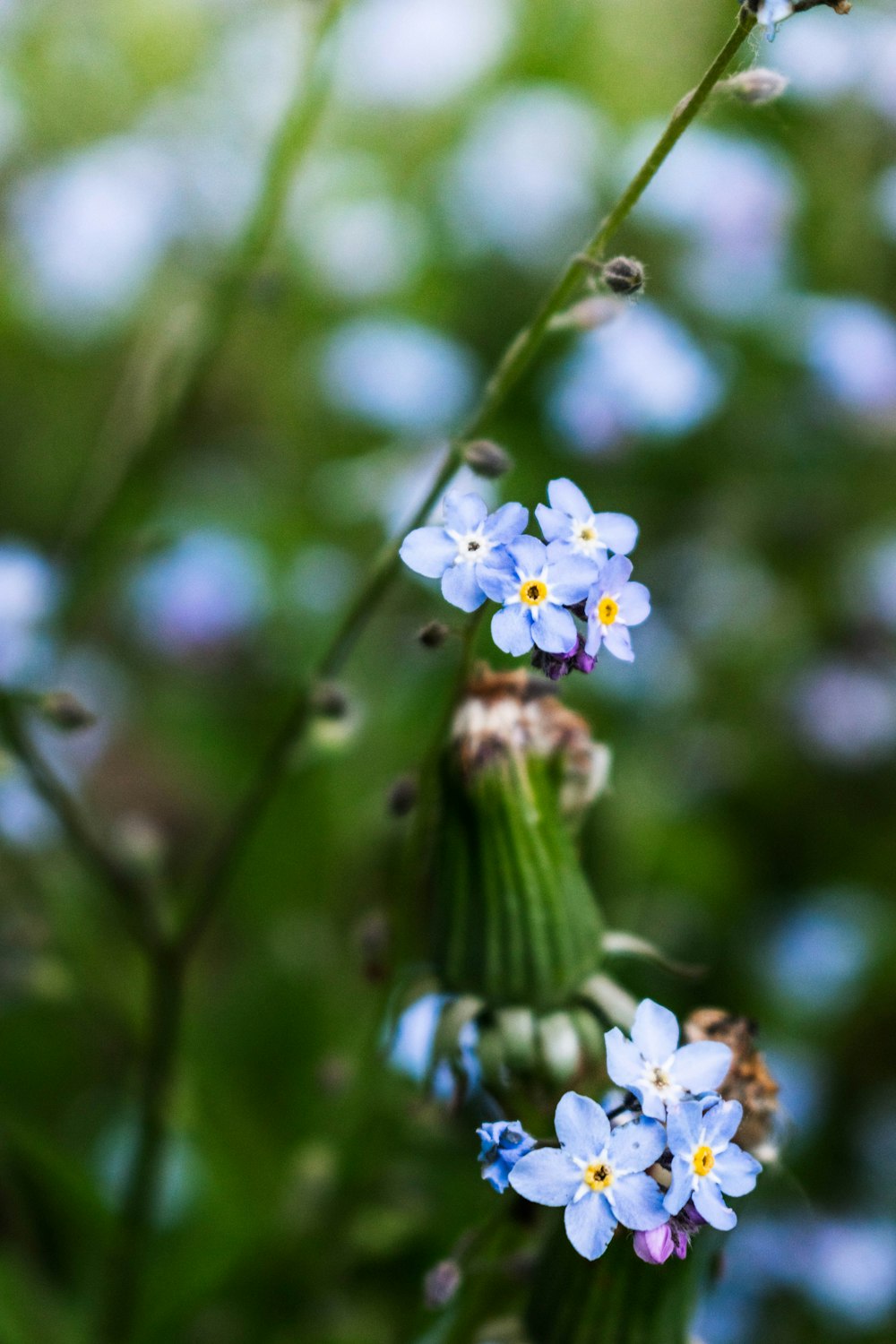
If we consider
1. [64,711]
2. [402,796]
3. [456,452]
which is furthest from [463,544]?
[64,711]

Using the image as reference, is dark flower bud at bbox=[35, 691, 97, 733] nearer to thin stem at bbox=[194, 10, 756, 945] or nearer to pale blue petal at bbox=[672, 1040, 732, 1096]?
thin stem at bbox=[194, 10, 756, 945]

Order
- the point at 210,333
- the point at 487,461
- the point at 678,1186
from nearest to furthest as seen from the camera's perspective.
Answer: the point at 678,1186
the point at 487,461
the point at 210,333

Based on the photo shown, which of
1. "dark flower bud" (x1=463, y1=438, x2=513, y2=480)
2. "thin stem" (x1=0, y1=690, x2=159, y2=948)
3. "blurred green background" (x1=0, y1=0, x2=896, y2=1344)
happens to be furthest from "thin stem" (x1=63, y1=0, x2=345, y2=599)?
"dark flower bud" (x1=463, y1=438, x2=513, y2=480)

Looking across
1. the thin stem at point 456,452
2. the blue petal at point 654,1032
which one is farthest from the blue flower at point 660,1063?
the thin stem at point 456,452

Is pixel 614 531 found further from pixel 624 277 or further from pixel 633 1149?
pixel 633 1149

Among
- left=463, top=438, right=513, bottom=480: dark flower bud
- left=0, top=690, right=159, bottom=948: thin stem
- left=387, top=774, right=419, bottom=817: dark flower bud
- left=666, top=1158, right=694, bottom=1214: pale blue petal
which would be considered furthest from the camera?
left=0, top=690, right=159, bottom=948: thin stem

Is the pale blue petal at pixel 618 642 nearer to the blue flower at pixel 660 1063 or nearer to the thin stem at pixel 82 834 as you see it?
the blue flower at pixel 660 1063
